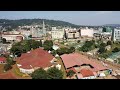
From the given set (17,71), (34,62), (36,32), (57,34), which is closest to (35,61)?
(34,62)

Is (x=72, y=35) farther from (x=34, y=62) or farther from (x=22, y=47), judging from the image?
(x=34, y=62)

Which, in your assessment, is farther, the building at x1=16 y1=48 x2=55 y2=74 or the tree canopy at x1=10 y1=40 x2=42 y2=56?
the tree canopy at x1=10 y1=40 x2=42 y2=56

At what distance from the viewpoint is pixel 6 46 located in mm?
8070

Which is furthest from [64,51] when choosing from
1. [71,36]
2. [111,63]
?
[71,36]

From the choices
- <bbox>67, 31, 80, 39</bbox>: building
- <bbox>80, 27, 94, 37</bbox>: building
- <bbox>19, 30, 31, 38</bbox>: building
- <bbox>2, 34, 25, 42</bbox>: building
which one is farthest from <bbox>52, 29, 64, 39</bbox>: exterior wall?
<bbox>80, 27, 94, 37</bbox>: building

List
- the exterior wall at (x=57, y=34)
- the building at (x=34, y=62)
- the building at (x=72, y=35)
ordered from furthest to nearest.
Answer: the building at (x=72, y=35), the exterior wall at (x=57, y=34), the building at (x=34, y=62)

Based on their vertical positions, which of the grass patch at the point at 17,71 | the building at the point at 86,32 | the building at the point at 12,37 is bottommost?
the grass patch at the point at 17,71

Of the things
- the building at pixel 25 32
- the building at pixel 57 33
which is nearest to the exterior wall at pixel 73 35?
the building at pixel 57 33

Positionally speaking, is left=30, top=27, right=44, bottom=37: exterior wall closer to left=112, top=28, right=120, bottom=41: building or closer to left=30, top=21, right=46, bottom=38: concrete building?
left=30, top=21, right=46, bottom=38: concrete building

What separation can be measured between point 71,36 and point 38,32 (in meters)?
2.92

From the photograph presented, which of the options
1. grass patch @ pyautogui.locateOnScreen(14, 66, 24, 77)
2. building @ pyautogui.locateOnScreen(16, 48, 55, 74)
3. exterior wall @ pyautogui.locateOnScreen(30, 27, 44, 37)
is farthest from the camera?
exterior wall @ pyautogui.locateOnScreen(30, 27, 44, 37)

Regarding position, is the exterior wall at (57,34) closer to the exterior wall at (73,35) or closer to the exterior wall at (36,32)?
the exterior wall at (73,35)

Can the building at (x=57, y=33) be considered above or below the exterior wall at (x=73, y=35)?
above
